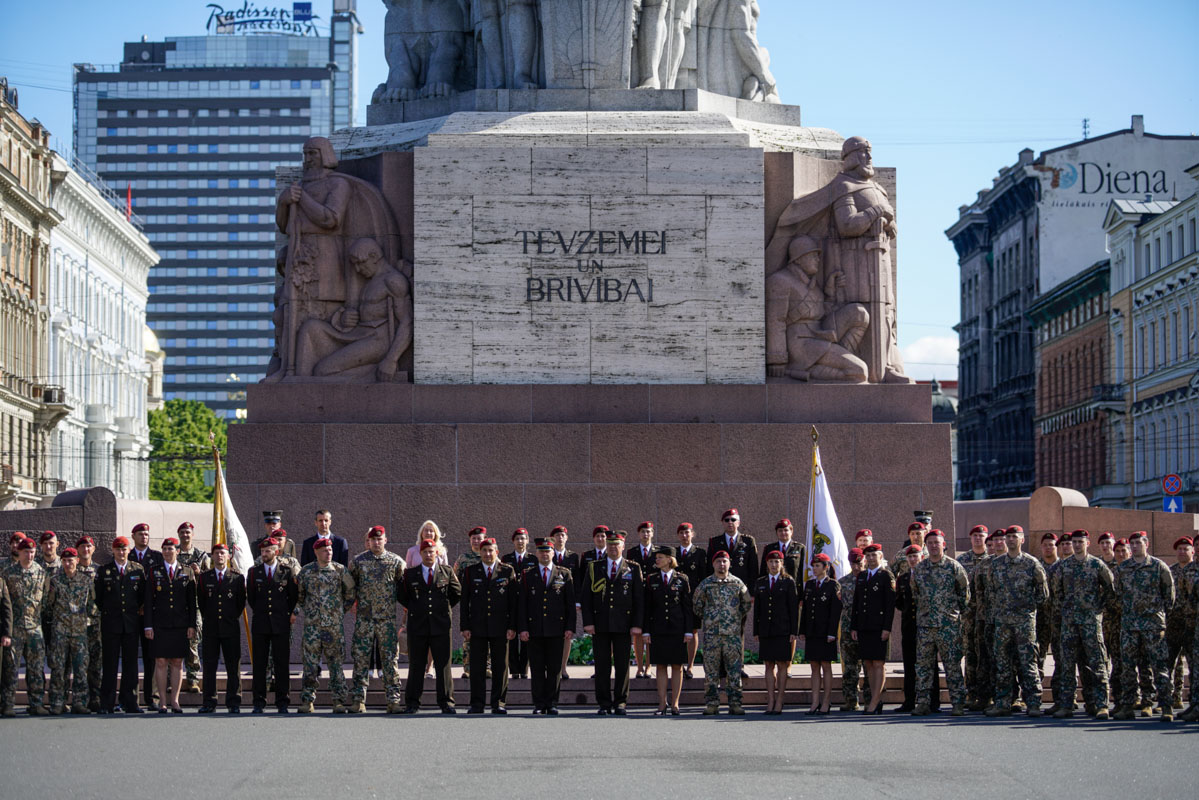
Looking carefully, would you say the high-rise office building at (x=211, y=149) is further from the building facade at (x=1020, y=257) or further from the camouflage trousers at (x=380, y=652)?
the camouflage trousers at (x=380, y=652)

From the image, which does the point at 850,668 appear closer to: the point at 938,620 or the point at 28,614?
the point at 938,620

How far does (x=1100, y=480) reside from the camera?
82.9 meters

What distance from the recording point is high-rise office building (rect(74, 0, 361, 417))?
7229 inches

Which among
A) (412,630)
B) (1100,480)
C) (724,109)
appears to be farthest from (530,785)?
(1100,480)

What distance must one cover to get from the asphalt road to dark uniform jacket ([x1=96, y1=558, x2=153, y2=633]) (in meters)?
1.28

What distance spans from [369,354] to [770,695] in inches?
245

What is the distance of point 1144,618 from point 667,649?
161 inches

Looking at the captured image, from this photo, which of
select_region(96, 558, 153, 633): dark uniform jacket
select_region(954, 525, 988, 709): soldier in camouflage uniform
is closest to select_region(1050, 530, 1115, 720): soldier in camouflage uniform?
select_region(954, 525, 988, 709): soldier in camouflage uniform

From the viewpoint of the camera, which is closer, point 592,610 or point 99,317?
point 592,610

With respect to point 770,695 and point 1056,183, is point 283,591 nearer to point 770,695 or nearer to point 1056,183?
point 770,695

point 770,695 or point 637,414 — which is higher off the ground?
point 637,414

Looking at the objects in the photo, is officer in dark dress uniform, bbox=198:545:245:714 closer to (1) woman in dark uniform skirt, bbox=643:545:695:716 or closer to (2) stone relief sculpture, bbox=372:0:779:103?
(1) woman in dark uniform skirt, bbox=643:545:695:716

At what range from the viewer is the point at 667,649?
18609 millimetres

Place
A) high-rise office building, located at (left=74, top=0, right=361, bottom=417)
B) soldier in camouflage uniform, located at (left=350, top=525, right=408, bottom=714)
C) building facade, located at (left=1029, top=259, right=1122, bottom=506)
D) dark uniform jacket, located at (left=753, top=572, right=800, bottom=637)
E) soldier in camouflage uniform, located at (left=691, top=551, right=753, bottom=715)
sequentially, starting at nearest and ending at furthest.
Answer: soldier in camouflage uniform, located at (left=691, top=551, right=753, bottom=715), dark uniform jacket, located at (left=753, top=572, right=800, bottom=637), soldier in camouflage uniform, located at (left=350, top=525, right=408, bottom=714), building facade, located at (left=1029, top=259, right=1122, bottom=506), high-rise office building, located at (left=74, top=0, right=361, bottom=417)
